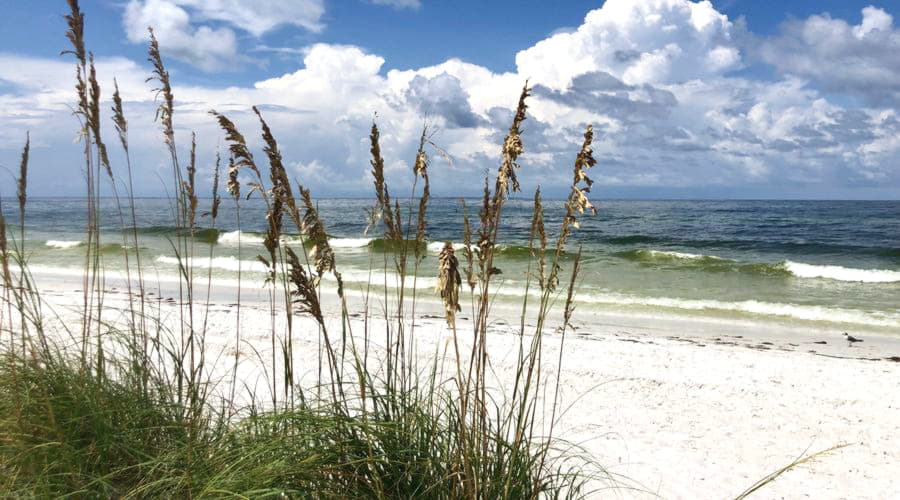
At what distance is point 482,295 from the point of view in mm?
1907

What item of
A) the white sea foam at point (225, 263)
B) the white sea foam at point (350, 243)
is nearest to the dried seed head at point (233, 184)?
the white sea foam at point (225, 263)

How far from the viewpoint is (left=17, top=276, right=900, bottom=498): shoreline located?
166 inches

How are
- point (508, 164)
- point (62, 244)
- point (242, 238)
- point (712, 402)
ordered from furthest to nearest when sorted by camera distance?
point (242, 238) < point (62, 244) < point (712, 402) < point (508, 164)

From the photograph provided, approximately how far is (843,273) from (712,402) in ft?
52.4

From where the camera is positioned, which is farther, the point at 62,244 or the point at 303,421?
the point at 62,244

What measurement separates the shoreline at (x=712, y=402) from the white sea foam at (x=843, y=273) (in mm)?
9168

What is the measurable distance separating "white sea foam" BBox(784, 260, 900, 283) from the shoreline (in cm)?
917

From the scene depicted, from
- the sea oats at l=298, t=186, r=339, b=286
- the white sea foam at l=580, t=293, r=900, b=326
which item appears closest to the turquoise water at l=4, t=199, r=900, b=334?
the white sea foam at l=580, t=293, r=900, b=326

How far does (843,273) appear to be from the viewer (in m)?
18.8

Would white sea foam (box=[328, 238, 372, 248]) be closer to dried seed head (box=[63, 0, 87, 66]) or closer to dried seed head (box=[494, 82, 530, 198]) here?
dried seed head (box=[63, 0, 87, 66])

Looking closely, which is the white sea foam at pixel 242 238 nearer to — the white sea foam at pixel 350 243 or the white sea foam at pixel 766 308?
the white sea foam at pixel 350 243

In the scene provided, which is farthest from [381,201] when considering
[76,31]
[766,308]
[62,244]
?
[62,244]

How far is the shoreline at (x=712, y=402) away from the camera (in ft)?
13.9

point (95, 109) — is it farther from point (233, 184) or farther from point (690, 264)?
point (690, 264)
